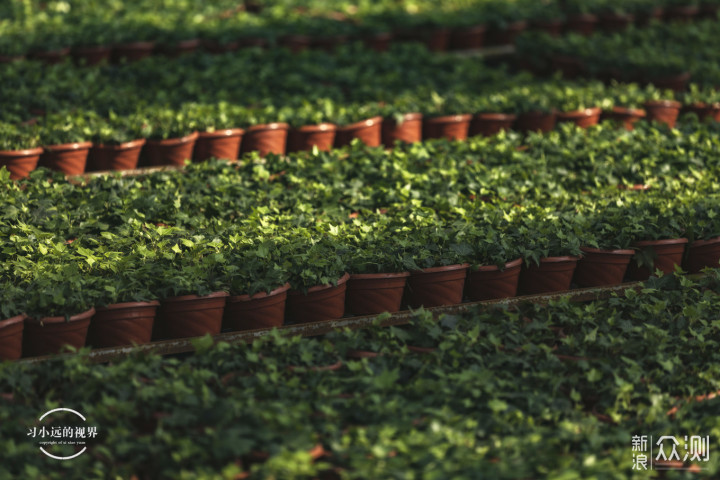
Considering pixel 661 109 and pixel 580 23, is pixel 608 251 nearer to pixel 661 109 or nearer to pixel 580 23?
pixel 661 109

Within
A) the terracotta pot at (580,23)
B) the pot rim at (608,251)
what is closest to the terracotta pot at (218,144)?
the pot rim at (608,251)

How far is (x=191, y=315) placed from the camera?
525 cm

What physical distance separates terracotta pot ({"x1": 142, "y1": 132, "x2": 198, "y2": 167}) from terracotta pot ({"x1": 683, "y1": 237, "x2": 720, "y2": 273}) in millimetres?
4074

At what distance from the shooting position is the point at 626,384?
4.41m

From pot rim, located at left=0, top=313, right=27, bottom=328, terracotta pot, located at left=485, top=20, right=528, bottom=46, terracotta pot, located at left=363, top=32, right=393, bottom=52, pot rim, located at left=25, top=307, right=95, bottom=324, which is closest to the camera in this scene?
pot rim, located at left=0, top=313, right=27, bottom=328

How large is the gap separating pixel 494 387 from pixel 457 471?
0.76m

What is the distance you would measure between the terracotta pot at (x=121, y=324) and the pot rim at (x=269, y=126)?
10.1 feet

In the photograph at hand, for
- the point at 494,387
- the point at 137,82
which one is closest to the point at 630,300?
the point at 494,387

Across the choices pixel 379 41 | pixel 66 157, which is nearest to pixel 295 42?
pixel 379 41

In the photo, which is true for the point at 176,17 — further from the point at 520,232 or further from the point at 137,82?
the point at 520,232

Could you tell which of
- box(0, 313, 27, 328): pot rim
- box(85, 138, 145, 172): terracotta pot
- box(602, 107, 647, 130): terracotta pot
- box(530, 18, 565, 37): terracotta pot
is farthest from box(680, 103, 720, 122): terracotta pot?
box(0, 313, 27, 328): pot rim

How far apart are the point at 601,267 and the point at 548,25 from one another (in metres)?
7.78

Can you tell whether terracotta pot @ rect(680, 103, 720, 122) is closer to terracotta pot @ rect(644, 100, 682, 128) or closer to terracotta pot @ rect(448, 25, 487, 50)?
terracotta pot @ rect(644, 100, 682, 128)

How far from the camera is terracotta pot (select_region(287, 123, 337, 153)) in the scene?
26.8 feet
